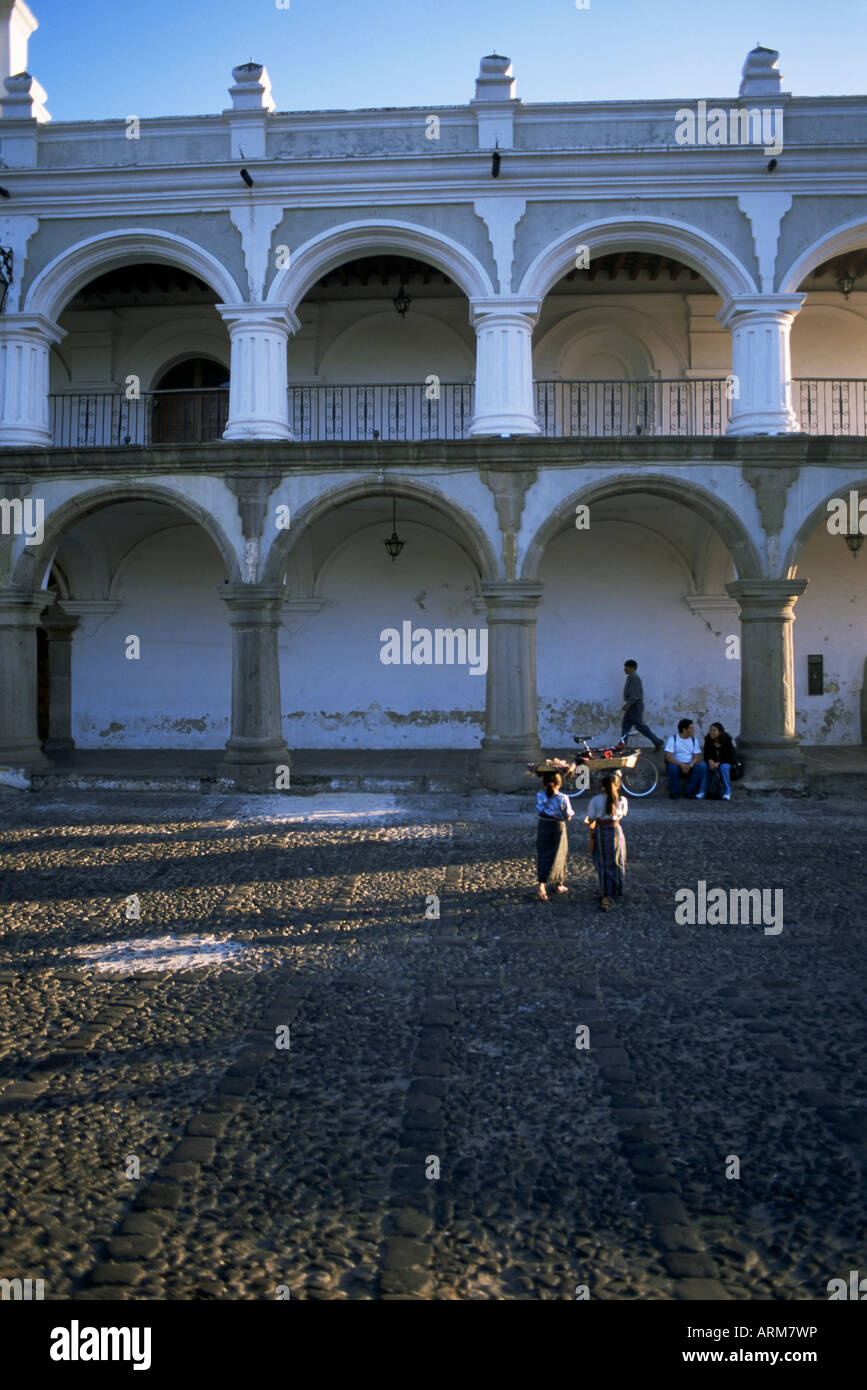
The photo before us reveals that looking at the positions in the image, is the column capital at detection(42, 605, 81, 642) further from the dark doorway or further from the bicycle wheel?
the bicycle wheel

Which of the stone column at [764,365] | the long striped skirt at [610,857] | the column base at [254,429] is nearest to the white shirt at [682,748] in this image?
the stone column at [764,365]

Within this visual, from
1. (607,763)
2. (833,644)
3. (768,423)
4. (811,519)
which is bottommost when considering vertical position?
(607,763)

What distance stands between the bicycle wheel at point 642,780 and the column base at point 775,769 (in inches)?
43.7

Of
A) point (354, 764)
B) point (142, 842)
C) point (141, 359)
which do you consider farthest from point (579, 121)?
point (142, 842)

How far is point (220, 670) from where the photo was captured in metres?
15.6

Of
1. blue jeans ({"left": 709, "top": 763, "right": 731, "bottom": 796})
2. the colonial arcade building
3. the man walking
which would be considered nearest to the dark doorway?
the colonial arcade building

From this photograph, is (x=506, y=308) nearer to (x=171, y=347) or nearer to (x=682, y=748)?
(x=171, y=347)

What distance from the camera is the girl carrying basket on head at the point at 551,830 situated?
6812mm

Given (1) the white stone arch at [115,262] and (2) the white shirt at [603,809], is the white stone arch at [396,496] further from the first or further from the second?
(2) the white shirt at [603,809]

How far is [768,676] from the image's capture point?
475 inches

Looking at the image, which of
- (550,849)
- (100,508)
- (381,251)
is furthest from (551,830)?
(381,251)

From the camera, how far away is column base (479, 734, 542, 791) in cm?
1188

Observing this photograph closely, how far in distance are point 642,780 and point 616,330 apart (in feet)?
23.0

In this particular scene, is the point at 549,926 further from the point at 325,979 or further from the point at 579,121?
the point at 579,121
